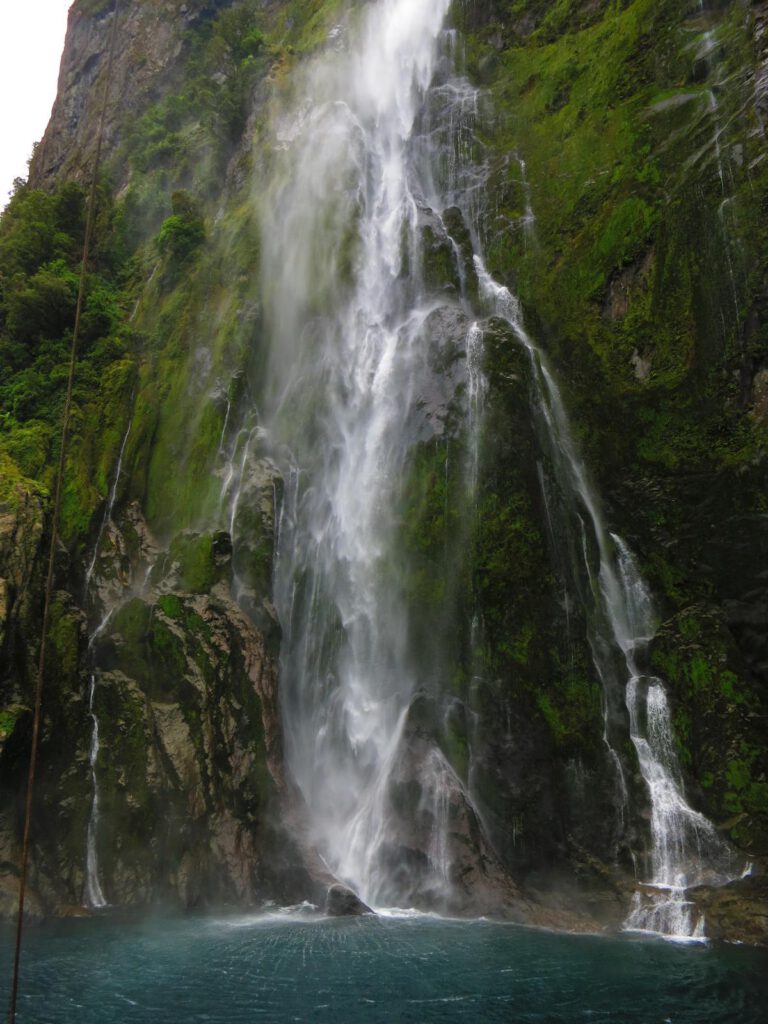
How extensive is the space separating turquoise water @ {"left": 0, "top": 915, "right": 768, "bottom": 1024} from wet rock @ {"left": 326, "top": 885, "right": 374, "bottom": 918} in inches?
19.5

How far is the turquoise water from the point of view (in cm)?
956

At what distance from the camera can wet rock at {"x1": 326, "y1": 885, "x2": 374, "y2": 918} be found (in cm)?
1440

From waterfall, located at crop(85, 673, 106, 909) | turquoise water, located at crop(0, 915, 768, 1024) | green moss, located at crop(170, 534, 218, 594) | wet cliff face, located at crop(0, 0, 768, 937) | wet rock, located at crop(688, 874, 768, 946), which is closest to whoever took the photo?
turquoise water, located at crop(0, 915, 768, 1024)

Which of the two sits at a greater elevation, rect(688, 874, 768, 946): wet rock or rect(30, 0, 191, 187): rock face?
rect(30, 0, 191, 187): rock face

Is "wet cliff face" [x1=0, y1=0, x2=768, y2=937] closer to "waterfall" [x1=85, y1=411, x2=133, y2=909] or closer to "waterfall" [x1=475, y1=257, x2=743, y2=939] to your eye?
"waterfall" [x1=85, y1=411, x2=133, y2=909]

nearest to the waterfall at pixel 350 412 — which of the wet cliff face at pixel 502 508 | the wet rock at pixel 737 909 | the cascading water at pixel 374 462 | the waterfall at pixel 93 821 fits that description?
the cascading water at pixel 374 462

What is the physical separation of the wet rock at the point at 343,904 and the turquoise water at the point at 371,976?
1.63 ft

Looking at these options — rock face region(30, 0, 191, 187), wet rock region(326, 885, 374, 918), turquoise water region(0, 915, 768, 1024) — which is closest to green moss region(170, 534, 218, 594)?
wet rock region(326, 885, 374, 918)

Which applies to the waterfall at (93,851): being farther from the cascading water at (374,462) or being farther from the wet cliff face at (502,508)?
the cascading water at (374,462)

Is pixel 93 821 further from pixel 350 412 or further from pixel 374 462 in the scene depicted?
pixel 350 412

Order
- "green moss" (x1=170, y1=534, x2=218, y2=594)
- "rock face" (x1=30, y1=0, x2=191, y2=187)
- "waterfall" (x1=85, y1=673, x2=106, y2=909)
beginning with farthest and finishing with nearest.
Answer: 1. "rock face" (x1=30, y1=0, x2=191, y2=187)
2. "green moss" (x1=170, y1=534, x2=218, y2=594)
3. "waterfall" (x1=85, y1=673, x2=106, y2=909)

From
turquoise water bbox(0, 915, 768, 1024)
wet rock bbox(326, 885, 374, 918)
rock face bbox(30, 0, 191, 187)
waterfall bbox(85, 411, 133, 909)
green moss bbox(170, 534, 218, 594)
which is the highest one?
rock face bbox(30, 0, 191, 187)

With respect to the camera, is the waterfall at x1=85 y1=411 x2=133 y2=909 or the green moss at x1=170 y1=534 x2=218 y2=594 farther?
the green moss at x1=170 y1=534 x2=218 y2=594

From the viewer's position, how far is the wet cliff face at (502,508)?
52.5ft
